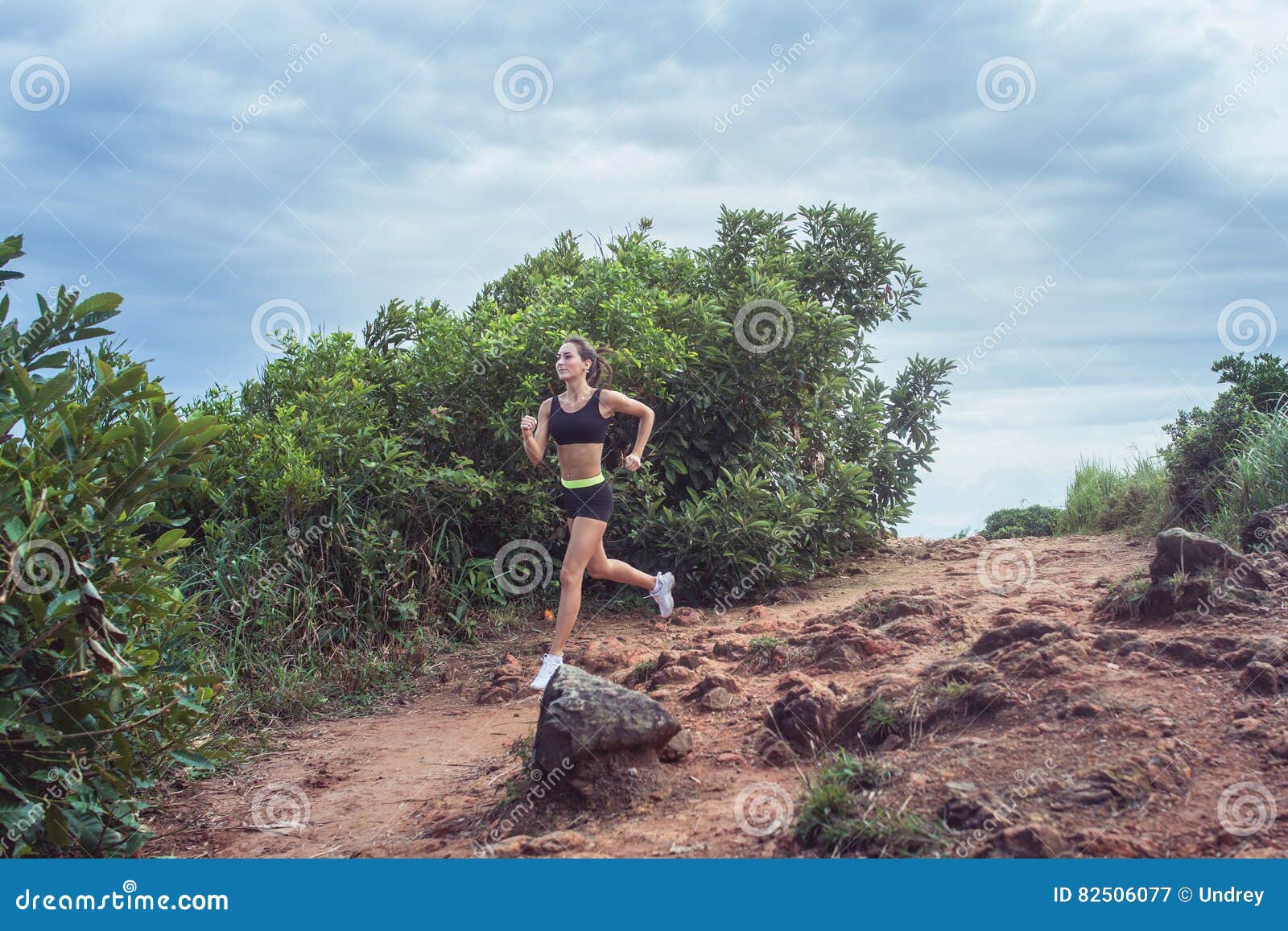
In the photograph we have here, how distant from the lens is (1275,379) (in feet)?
41.8

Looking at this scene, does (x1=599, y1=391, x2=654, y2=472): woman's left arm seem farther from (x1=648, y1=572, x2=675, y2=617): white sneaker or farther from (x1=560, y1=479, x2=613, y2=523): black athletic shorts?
(x1=648, y1=572, x2=675, y2=617): white sneaker

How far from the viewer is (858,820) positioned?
4051 millimetres

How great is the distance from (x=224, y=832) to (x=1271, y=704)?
5.40m

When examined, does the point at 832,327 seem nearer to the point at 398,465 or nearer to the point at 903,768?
the point at 398,465

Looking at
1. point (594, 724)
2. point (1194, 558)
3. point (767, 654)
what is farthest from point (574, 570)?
point (1194, 558)

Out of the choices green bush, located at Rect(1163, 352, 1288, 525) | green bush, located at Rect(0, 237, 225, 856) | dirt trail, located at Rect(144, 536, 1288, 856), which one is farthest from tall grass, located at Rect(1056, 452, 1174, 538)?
green bush, located at Rect(0, 237, 225, 856)

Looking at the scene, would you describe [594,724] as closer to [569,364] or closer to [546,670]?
[546,670]

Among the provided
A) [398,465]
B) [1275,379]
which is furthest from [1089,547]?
[398,465]

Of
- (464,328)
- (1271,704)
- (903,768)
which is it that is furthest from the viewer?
(464,328)

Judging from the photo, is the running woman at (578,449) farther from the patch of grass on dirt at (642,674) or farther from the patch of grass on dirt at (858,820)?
the patch of grass on dirt at (858,820)

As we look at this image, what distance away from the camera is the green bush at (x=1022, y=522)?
1608 centimetres

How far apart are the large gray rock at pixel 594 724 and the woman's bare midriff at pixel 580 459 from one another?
315cm

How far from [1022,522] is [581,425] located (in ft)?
35.2

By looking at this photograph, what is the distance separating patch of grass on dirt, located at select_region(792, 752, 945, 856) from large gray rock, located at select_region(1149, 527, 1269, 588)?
2.95m
